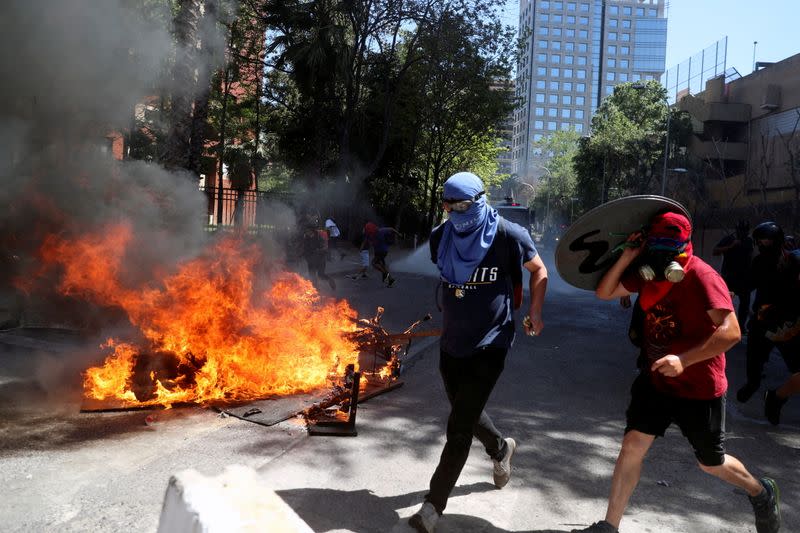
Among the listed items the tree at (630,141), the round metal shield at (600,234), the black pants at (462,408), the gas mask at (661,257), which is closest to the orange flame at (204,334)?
the black pants at (462,408)

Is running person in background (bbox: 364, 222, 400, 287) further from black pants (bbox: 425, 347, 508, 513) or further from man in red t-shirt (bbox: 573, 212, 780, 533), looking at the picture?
man in red t-shirt (bbox: 573, 212, 780, 533)

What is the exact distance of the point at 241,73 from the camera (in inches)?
1027

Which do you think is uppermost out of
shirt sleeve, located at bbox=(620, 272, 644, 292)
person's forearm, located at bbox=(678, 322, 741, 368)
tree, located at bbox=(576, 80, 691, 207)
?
tree, located at bbox=(576, 80, 691, 207)

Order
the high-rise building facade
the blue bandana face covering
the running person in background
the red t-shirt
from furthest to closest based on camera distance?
the high-rise building facade < the running person in background < the blue bandana face covering < the red t-shirt

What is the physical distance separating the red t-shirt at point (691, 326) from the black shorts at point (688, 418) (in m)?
0.05

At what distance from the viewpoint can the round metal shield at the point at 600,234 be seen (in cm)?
307

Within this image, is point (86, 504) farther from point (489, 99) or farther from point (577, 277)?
point (489, 99)

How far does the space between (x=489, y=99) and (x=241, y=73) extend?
10.3 meters

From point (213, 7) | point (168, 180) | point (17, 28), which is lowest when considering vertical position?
point (168, 180)

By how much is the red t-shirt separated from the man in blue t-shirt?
0.63 m

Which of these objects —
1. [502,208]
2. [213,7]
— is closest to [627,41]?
[502,208]

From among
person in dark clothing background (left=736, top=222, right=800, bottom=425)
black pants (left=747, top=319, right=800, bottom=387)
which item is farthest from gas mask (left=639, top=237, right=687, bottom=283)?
black pants (left=747, top=319, right=800, bottom=387)

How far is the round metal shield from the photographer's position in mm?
3070

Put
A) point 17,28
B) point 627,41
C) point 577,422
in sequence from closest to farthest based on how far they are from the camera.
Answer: point 577,422 < point 17,28 < point 627,41
